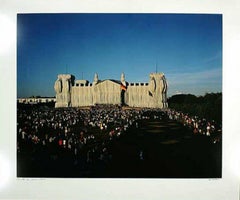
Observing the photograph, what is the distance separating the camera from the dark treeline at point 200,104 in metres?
2.17

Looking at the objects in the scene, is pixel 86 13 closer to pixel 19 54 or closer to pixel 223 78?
pixel 19 54

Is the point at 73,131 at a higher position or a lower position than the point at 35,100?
lower

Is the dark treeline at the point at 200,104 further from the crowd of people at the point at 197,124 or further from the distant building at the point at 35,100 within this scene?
the distant building at the point at 35,100

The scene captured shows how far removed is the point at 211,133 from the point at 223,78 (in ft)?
1.06

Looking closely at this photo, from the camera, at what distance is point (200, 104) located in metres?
2.18

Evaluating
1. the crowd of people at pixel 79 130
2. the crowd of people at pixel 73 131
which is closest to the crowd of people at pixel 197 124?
the crowd of people at pixel 79 130

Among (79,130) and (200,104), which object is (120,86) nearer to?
(79,130)

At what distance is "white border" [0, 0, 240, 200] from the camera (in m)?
2.17
